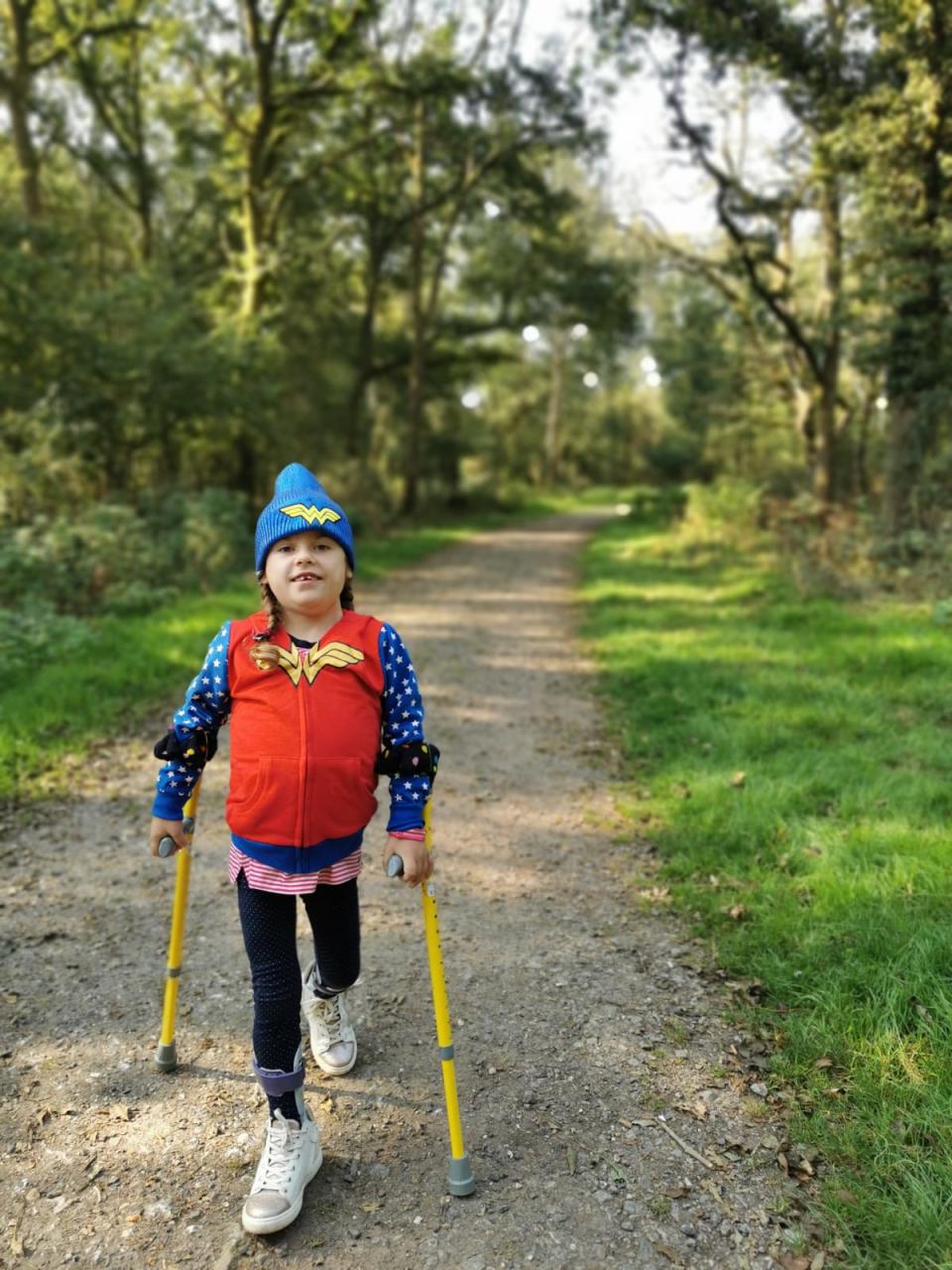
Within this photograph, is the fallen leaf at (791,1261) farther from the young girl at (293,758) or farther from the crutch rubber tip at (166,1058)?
the crutch rubber tip at (166,1058)

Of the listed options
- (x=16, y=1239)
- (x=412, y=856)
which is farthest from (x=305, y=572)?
(x=16, y=1239)

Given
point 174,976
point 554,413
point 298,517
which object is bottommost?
point 174,976

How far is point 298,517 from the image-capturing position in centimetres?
257

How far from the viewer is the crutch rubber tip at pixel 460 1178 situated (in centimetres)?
254

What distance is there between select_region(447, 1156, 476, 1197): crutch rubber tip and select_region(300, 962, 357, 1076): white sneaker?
0.66 m

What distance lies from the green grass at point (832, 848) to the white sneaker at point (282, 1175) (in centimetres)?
152

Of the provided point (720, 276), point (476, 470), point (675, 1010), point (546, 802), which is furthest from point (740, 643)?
point (476, 470)

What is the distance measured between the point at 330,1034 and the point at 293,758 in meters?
1.25

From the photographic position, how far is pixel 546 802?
557 centimetres

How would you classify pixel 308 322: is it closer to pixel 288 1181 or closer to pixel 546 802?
pixel 546 802

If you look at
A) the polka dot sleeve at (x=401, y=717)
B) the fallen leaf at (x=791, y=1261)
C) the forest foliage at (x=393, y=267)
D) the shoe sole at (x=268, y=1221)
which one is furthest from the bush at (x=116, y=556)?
the fallen leaf at (x=791, y=1261)

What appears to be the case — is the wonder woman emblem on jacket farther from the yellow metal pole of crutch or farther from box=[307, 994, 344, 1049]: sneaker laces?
box=[307, 994, 344, 1049]: sneaker laces

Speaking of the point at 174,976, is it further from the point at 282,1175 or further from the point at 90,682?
the point at 90,682

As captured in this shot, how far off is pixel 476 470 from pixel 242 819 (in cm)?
3764
